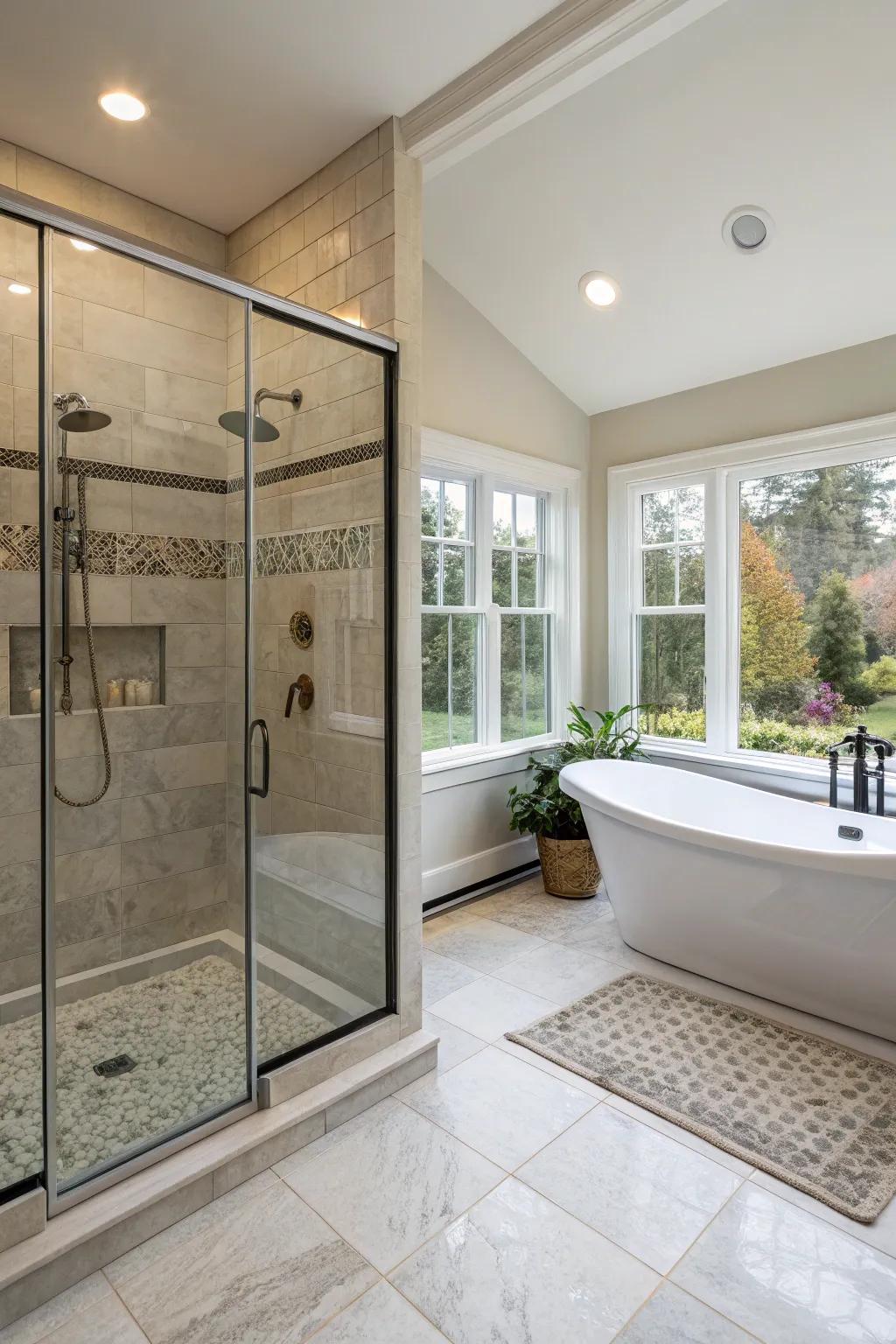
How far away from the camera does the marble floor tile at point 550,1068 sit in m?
2.31

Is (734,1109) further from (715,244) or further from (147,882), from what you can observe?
(715,244)

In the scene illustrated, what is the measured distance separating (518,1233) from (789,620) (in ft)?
9.51

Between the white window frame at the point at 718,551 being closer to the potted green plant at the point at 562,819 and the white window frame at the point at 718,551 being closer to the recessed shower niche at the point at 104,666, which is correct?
the potted green plant at the point at 562,819

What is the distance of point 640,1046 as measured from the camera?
2.52 m

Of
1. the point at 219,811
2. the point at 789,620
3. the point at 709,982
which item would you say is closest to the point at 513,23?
the point at 219,811

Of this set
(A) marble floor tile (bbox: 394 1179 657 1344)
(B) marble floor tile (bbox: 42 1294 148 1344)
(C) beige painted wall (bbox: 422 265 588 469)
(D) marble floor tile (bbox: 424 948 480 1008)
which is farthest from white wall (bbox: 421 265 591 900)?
(B) marble floor tile (bbox: 42 1294 148 1344)

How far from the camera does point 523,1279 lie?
1646 mm

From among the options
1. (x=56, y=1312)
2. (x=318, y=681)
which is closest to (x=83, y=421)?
(x=318, y=681)

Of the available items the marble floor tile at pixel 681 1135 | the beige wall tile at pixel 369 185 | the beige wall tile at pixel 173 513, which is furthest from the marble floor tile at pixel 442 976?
the beige wall tile at pixel 369 185

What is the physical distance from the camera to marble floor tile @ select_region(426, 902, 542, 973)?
3152mm

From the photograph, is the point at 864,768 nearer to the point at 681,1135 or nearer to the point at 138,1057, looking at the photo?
the point at 681,1135

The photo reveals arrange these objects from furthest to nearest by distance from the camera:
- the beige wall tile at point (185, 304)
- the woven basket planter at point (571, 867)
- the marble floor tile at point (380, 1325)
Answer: the woven basket planter at point (571, 867) < the beige wall tile at point (185, 304) < the marble floor tile at point (380, 1325)

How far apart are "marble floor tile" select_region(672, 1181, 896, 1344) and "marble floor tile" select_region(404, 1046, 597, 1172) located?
475 mm

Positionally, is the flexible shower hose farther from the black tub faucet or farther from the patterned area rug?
the black tub faucet
